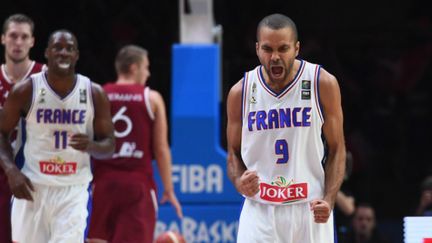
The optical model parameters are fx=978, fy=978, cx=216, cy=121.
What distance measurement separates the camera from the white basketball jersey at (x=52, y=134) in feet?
22.5

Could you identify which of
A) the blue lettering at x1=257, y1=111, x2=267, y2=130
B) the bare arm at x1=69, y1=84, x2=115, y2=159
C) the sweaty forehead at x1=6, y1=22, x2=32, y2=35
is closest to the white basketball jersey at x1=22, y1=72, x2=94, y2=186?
the bare arm at x1=69, y1=84, x2=115, y2=159

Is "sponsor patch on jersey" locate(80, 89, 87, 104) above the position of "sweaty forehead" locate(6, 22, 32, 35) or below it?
below

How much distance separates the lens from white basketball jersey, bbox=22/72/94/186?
22.5 ft

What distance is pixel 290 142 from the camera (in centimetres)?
559

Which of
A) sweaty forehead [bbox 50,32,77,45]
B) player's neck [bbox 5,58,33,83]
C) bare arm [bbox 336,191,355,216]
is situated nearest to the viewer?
sweaty forehead [bbox 50,32,77,45]

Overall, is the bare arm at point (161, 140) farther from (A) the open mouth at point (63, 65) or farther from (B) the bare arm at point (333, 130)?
(B) the bare arm at point (333, 130)

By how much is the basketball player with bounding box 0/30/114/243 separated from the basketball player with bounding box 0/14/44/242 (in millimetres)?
506

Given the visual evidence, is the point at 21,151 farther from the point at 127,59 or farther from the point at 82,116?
the point at 127,59

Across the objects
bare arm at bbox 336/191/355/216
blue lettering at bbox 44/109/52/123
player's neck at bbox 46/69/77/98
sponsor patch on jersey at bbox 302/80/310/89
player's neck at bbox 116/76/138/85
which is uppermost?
player's neck at bbox 116/76/138/85

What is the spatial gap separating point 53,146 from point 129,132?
1.59 metres

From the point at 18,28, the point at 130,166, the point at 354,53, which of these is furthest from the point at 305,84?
the point at 354,53

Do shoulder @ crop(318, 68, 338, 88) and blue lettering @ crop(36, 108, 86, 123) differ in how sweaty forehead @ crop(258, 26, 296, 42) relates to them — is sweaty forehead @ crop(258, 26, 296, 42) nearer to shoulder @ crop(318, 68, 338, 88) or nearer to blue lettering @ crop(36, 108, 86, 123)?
shoulder @ crop(318, 68, 338, 88)

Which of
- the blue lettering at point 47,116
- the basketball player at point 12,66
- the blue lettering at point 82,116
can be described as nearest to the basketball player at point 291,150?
the blue lettering at point 82,116

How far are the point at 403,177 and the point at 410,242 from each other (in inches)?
327
